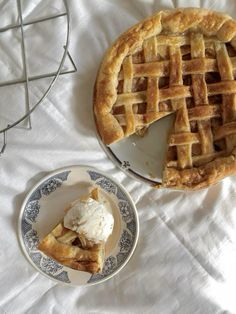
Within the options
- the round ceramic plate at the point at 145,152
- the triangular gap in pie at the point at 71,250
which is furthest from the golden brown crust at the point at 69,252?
the round ceramic plate at the point at 145,152

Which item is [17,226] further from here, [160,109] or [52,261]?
[160,109]

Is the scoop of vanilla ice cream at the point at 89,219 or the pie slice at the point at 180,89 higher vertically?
the pie slice at the point at 180,89

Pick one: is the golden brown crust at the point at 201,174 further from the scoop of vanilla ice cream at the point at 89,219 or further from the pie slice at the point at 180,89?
the scoop of vanilla ice cream at the point at 89,219

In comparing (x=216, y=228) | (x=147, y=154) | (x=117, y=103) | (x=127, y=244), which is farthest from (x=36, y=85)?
(x=216, y=228)

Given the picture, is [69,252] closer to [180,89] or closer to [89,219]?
[89,219]

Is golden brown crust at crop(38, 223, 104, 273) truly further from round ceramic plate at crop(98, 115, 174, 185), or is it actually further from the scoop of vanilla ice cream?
round ceramic plate at crop(98, 115, 174, 185)

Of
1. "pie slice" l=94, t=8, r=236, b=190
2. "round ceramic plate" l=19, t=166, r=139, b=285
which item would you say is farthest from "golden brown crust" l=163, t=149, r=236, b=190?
"round ceramic plate" l=19, t=166, r=139, b=285

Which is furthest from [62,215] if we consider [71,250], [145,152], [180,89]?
[180,89]
